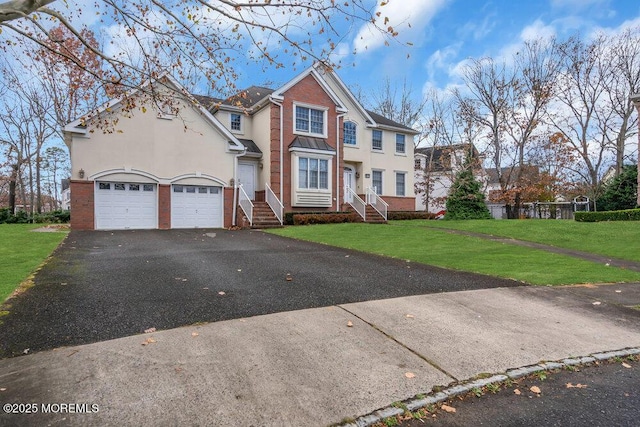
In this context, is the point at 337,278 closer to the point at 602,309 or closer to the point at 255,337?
the point at 255,337

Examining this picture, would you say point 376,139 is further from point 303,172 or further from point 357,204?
point 303,172

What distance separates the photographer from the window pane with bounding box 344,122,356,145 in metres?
24.9

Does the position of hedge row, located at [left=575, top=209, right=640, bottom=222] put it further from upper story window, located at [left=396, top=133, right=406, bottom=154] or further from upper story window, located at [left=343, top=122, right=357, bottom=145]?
upper story window, located at [left=343, top=122, right=357, bottom=145]

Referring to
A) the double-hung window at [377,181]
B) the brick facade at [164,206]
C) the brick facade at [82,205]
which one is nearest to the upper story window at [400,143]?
the double-hung window at [377,181]

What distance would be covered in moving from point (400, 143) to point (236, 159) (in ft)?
43.7

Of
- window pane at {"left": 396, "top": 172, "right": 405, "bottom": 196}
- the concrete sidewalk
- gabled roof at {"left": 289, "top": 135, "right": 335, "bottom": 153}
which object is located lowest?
the concrete sidewalk

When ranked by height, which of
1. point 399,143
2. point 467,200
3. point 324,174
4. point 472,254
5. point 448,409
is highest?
point 399,143

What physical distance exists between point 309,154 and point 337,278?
15.3 meters

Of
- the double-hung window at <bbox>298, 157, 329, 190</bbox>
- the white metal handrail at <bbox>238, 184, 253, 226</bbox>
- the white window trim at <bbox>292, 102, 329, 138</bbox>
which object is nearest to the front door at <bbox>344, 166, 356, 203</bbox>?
the double-hung window at <bbox>298, 157, 329, 190</bbox>

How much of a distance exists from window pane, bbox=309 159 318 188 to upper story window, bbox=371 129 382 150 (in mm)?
6136

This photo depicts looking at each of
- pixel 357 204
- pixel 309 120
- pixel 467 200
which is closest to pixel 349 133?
pixel 309 120

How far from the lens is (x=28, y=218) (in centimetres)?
2362

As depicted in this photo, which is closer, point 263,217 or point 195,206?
point 195,206

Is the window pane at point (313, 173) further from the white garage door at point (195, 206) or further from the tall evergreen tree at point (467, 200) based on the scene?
the tall evergreen tree at point (467, 200)
